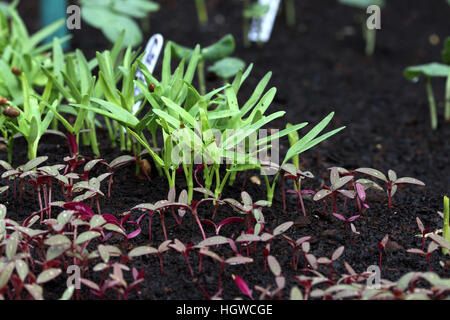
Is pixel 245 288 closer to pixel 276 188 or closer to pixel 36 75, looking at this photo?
pixel 276 188

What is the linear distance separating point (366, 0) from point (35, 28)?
5.35ft

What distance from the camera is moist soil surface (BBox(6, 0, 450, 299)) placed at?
1.36 metres

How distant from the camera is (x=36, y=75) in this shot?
2039 mm

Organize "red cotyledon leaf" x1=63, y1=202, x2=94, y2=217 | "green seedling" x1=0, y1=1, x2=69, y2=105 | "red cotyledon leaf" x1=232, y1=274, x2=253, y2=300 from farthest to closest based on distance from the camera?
"green seedling" x1=0, y1=1, x2=69, y2=105 → "red cotyledon leaf" x1=63, y1=202, x2=94, y2=217 → "red cotyledon leaf" x1=232, y1=274, x2=253, y2=300

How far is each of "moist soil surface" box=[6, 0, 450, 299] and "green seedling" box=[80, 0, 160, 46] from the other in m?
0.39

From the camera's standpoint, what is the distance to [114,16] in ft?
7.68

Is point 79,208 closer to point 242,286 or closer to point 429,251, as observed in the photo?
point 242,286

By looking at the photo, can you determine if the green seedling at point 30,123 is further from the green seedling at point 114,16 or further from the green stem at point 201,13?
the green stem at point 201,13

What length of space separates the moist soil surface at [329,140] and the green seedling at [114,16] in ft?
1.27

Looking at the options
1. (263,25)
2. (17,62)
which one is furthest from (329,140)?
(17,62)

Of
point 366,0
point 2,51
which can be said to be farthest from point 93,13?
point 366,0

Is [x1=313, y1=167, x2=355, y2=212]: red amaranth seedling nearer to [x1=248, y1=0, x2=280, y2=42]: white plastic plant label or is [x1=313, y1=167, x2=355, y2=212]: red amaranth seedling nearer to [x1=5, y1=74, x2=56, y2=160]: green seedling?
[x1=5, y1=74, x2=56, y2=160]: green seedling

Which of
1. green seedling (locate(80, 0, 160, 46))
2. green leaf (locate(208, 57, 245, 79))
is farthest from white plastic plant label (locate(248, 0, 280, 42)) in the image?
green leaf (locate(208, 57, 245, 79))

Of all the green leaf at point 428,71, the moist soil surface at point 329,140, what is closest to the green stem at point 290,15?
the moist soil surface at point 329,140
